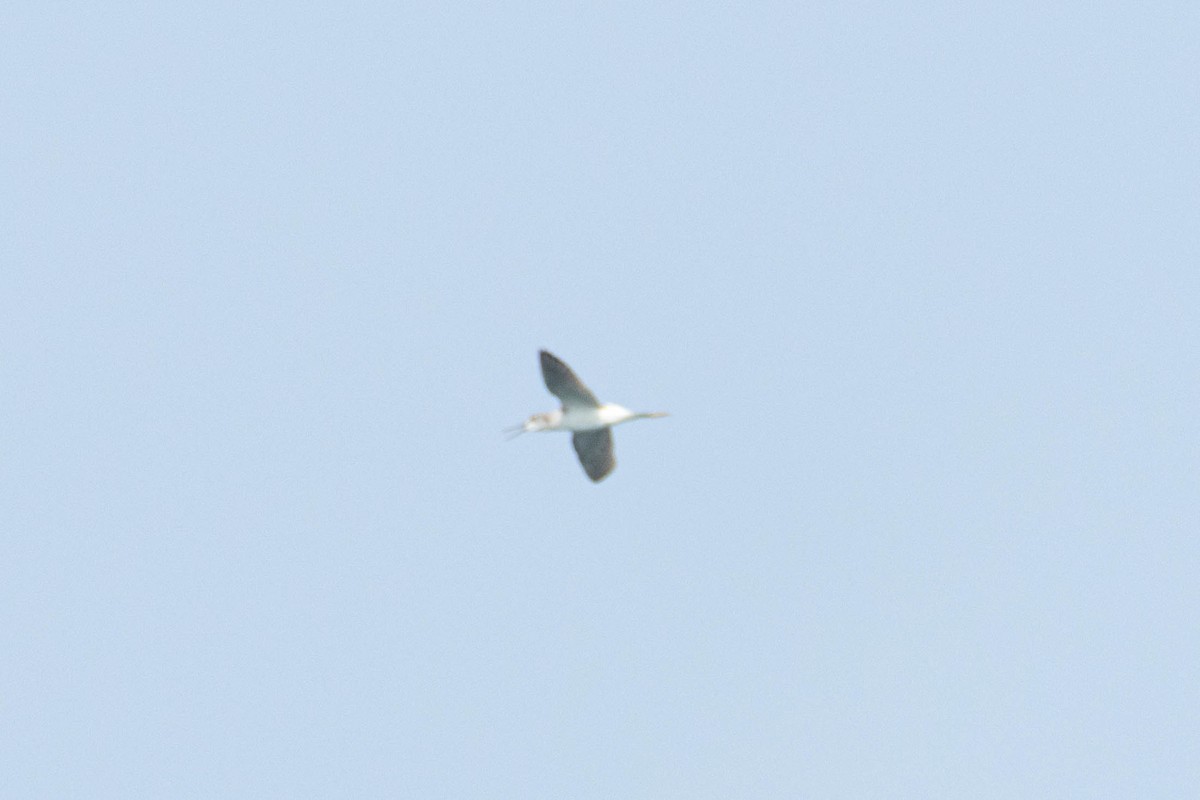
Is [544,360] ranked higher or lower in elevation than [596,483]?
higher

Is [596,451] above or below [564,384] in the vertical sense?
below

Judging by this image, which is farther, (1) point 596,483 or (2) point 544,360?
(1) point 596,483

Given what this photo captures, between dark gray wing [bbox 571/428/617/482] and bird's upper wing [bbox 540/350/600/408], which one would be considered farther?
dark gray wing [bbox 571/428/617/482]

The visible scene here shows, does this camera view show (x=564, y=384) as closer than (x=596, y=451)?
Yes
